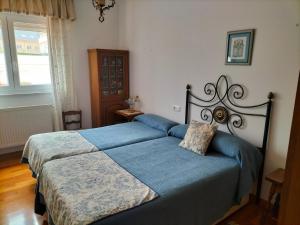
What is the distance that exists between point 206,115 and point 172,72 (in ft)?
2.75

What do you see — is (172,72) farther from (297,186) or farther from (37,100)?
(297,186)

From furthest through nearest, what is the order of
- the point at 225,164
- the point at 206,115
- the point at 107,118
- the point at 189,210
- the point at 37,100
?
the point at 107,118 < the point at 37,100 < the point at 206,115 < the point at 225,164 < the point at 189,210

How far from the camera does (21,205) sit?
2367 millimetres

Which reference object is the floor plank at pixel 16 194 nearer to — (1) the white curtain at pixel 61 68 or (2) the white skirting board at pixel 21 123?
(2) the white skirting board at pixel 21 123

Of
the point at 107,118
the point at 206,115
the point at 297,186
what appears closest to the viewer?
the point at 297,186

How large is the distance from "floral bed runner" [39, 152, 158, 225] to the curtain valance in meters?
2.40

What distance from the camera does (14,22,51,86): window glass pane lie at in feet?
11.3

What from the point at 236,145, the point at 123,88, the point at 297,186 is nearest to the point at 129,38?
the point at 123,88

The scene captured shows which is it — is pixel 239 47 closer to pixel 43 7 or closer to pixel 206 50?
pixel 206 50

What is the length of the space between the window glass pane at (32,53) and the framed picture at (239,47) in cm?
286

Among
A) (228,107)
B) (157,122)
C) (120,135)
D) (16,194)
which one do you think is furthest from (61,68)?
(228,107)

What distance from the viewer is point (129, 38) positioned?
4000 mm

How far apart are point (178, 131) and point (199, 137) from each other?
1.47ft

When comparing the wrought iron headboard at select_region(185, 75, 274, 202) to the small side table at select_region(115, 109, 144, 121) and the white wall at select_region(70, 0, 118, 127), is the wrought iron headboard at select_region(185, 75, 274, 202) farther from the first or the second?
the white wall at select_region(70, 0, 118, 127)
